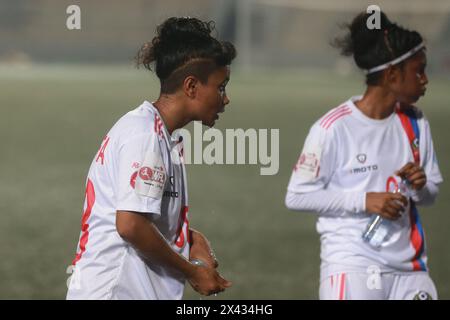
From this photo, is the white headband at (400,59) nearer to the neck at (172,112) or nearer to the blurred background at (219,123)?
the neck at (172,112)

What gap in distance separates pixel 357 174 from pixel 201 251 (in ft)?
4.59

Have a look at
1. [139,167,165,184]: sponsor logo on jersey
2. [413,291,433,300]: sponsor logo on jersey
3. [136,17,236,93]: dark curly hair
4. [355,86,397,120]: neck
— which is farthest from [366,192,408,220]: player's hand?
[139,167,165,184]: sponsor logo on jersey

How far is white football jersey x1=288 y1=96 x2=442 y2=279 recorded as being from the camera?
15.5ft

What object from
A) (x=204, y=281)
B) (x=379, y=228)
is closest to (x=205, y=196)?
(x=379, y=228)

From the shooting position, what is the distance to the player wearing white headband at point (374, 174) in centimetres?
468

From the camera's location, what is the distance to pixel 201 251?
3.70 metres

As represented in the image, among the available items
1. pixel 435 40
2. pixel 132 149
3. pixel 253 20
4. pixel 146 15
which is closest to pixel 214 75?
pixel 132 149

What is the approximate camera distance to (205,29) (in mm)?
3682

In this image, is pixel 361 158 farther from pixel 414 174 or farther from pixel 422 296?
pixel 422 296
